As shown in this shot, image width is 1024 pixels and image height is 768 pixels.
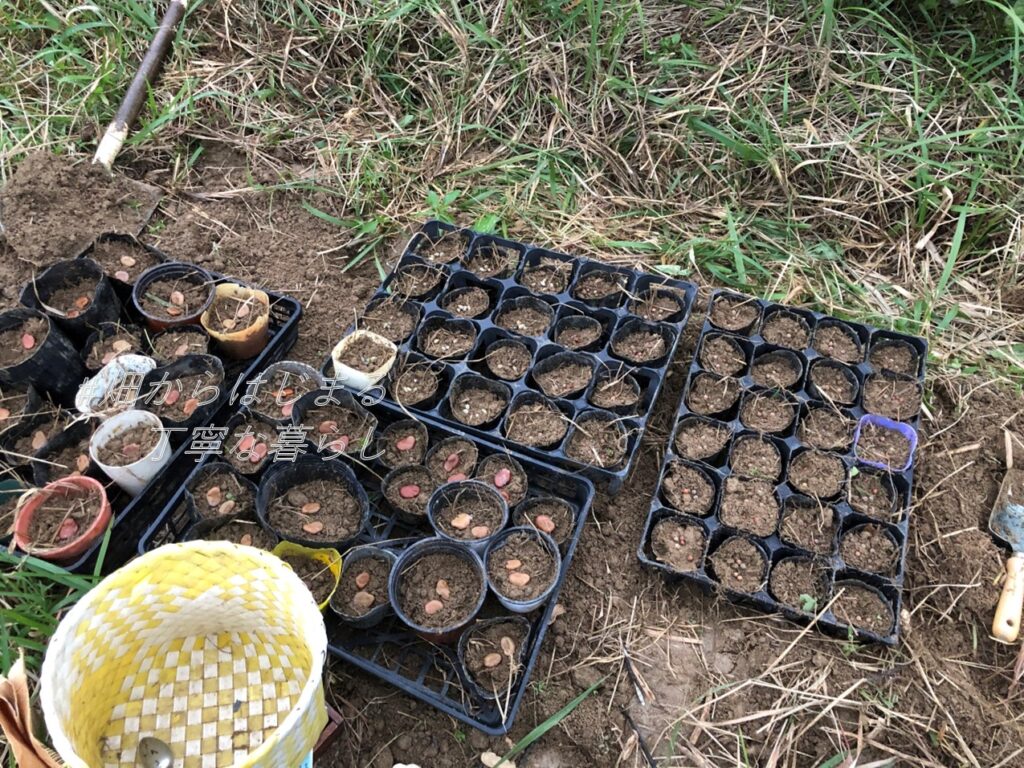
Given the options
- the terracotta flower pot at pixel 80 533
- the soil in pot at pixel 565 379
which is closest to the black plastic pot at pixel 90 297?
the terracotta flower pot at pixel 80 533

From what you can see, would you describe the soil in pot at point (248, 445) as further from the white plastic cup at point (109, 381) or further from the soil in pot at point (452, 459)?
the soil in pot at point (452, 459)

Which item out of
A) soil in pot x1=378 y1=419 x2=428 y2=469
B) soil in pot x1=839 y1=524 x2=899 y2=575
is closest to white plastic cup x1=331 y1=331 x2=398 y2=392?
soil in pot x1=378 y1=419 x2=428 y2=469

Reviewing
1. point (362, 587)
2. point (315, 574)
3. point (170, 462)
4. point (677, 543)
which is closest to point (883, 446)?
point (677, 543)

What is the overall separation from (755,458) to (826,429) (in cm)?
25

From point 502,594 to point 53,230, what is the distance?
2025mm

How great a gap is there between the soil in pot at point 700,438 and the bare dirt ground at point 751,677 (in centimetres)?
10

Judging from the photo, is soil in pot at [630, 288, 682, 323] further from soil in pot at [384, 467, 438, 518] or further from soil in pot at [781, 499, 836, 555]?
soil in pot at [384, 467, 438, 518]

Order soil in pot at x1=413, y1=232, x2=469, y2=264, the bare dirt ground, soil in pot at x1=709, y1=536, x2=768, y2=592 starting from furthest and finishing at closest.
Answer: soil in pot at x1=413, y1=232, x2=469, y2=264 → soil in pot at x1=709, y1=536, x2=768, y2=592 → the bare dirt ground

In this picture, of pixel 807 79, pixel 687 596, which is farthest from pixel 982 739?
pixel 807 79

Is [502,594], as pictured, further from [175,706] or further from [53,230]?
[53,230]

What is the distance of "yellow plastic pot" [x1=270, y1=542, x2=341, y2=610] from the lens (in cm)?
170

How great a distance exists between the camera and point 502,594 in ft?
5.48

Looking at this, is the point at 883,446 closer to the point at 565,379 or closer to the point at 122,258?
the point at 565,379

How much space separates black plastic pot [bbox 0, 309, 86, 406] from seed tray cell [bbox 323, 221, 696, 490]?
752mm
